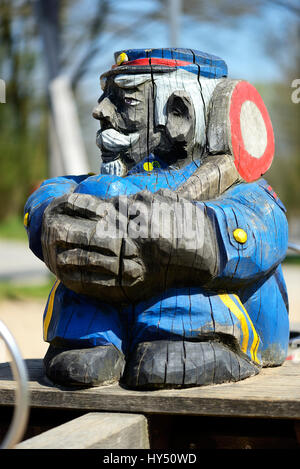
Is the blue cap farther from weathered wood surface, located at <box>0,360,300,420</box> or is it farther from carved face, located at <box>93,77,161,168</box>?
weathered wood surface, located at <box>0,360,300,420</box>

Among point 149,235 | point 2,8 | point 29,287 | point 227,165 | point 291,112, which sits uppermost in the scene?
point 2,8

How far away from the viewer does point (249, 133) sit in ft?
8.60

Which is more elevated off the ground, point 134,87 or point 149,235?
point 134,87

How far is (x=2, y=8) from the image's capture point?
36.8ft

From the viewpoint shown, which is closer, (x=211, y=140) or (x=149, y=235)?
(x=149, y=235)

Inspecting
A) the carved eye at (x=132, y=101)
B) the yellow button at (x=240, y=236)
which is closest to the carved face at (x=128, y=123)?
the carved eye at (x=132, y=101)

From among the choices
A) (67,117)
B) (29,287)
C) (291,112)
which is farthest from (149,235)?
(291,112)

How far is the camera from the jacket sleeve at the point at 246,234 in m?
2.28

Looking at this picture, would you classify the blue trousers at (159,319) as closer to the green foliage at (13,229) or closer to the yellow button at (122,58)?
the yellow button at (122,58)

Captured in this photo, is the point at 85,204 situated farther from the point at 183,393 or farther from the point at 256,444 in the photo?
the point at 256,444

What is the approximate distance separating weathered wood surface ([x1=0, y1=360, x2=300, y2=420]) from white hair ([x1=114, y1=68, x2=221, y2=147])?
894 mm

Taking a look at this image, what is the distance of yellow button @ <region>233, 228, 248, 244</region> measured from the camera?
2279 millimetres

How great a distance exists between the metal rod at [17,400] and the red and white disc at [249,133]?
112 cm

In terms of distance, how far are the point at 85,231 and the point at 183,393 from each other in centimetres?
59
